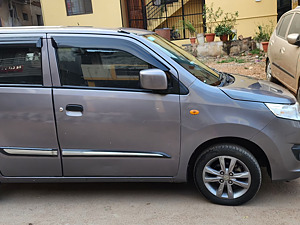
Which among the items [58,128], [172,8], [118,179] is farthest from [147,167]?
[172,8]

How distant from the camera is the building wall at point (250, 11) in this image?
12461 mm

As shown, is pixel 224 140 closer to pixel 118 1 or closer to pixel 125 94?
pixel 125 94

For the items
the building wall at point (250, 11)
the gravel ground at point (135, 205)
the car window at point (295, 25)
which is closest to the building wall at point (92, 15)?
the building wall at point (250, 11)

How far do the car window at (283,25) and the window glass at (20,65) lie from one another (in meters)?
4.82

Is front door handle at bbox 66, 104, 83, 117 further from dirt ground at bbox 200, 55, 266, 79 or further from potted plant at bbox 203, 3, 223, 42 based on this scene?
potted plant at bbox 203, 3, 223, 42

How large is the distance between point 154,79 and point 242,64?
7.33 meters

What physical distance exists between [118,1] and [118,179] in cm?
1271

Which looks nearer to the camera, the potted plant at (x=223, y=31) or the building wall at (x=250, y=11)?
the potted plant at (x=223, y=31)

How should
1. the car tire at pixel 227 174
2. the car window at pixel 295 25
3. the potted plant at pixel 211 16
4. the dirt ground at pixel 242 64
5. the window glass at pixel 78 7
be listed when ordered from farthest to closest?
the window glass at pixel 78 7
the potted plant at pixel 211 16
the dirt ground at pixel 242 64
the car window at pixel 295 25
the car tire at pixel 227 174

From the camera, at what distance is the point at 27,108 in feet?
10.4

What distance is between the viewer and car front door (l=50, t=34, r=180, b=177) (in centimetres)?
311

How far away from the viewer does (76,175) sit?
332cm

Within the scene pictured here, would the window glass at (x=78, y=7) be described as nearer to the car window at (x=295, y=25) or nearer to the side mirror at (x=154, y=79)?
the car window at (x=295, y=25)

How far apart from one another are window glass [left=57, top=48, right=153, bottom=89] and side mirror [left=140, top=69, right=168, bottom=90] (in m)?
0.14
